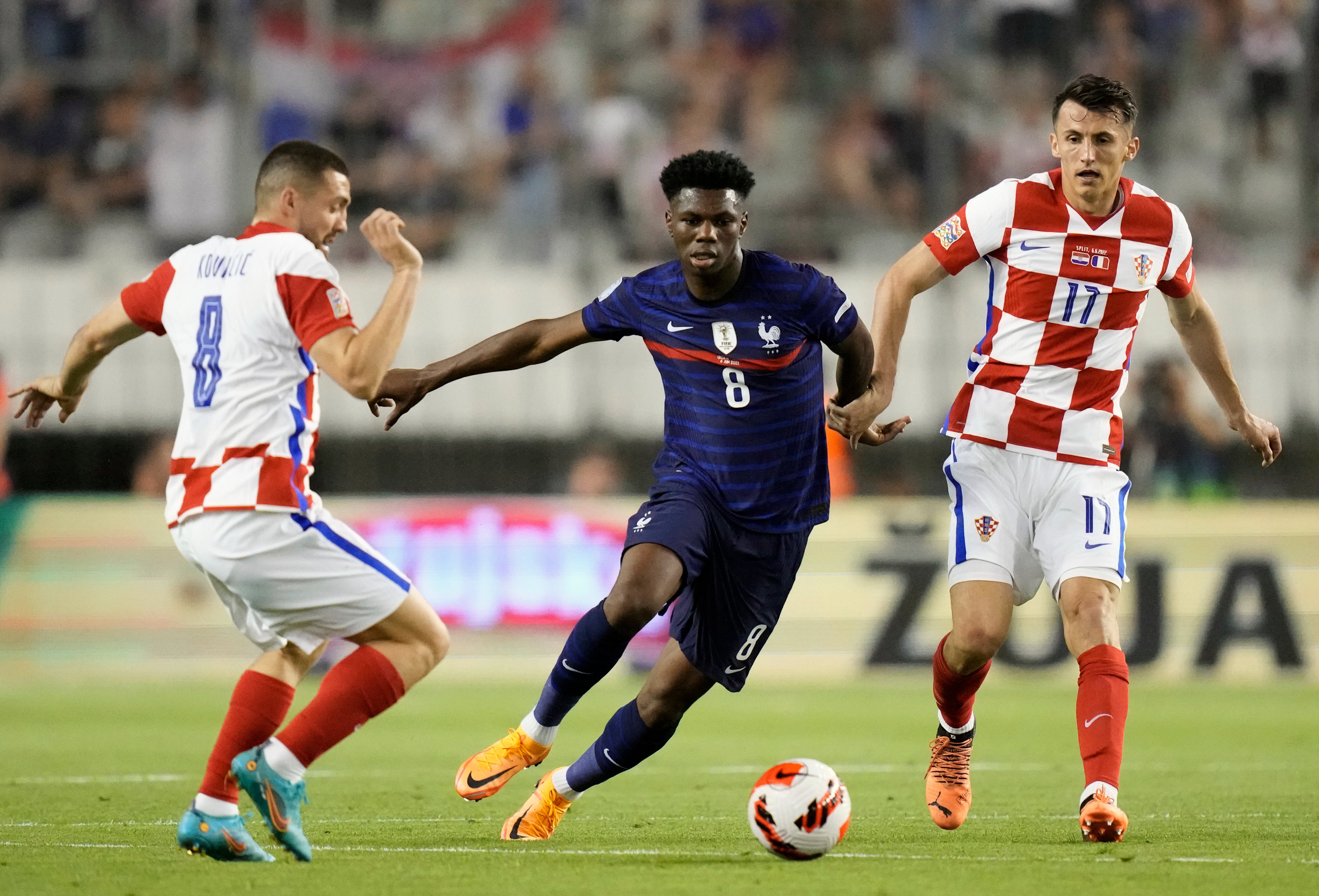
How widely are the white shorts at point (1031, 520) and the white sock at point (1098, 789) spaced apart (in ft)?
2.17

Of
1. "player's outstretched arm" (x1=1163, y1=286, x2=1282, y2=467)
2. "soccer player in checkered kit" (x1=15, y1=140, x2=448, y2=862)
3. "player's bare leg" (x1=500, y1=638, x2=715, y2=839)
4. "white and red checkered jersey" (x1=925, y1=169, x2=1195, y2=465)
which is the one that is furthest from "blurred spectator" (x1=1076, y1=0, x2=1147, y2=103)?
"soccer player in checkered kit" (x1=15, y1=140, x2=448, y2=862)

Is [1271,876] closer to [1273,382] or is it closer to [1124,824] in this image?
[1124,824]

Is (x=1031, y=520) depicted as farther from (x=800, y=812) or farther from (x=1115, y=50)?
(x=1115, y=50)

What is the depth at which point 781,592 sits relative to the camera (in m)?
5.98

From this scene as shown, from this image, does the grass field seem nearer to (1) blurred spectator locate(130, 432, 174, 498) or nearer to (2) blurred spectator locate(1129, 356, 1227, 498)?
(1) blurred spectator locate(130, 432, 174, 498)

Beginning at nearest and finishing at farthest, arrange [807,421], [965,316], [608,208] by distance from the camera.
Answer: [807,421]
[965,316]
[608,208]

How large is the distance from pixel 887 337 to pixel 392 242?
5.82 ft

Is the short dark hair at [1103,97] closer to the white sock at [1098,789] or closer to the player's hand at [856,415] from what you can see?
the player's hand at [856,415]

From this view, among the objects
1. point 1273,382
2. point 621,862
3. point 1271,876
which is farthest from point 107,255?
point 1271,876

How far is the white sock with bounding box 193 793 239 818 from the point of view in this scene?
5113 millimetres

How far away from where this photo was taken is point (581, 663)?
576 cm

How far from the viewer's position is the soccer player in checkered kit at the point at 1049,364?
5980 millimetres

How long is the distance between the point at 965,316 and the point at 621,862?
364 inches

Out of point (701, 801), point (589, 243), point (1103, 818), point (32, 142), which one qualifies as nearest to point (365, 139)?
point (589, 243)
